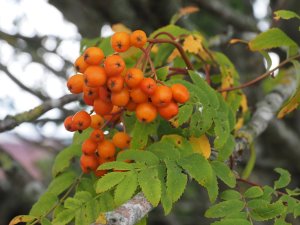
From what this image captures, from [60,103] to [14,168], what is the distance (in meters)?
1.91

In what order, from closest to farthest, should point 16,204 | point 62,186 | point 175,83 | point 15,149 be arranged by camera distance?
1. point 175,83
2. point 62,186
3. point 16,204
4. point 15,149

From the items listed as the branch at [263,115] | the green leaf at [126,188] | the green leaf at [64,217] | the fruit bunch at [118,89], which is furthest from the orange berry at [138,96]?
the branch at [263,115]

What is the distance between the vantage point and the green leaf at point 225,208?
1.50 meters

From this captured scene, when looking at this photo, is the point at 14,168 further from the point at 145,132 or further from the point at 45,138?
the point at 145,132

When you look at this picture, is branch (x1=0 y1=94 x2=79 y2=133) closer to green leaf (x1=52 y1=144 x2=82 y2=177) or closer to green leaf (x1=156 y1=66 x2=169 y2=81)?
green leaf (x1=52 y1=144 x2=82 y2=177)

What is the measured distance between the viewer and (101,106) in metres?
1.58

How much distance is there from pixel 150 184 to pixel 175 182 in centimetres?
7

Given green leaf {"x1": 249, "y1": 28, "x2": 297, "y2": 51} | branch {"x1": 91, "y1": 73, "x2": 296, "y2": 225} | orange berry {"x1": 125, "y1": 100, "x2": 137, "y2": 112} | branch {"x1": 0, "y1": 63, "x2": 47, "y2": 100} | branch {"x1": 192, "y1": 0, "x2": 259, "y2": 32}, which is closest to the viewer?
branch {"x1": 91, "y1": 73, "x2": 296, "y2": 225}

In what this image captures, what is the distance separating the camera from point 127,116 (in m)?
1.75

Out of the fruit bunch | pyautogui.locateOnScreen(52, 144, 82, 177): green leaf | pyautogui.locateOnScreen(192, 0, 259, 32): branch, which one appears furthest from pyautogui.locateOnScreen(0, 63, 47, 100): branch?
the fruit bunch

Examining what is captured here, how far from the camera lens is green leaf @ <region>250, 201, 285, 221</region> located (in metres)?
1.46

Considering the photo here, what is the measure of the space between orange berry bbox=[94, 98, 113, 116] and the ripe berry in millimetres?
141

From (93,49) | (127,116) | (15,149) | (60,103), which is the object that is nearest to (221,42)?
(60,103)

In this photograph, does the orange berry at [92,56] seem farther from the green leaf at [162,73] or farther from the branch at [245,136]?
the branch at [245,136]
